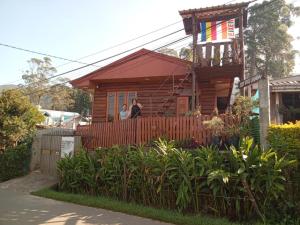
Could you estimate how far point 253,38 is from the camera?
39.6 meters

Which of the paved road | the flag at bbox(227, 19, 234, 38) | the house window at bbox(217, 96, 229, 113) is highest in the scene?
the flag at bbox(227, 19, 234, 38)

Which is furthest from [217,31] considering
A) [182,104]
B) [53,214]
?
[53,214]

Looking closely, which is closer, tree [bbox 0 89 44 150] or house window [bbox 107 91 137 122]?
tree [bbox 0 89 44 150]

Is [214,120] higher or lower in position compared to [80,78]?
lower

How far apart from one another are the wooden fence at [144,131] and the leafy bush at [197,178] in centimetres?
131

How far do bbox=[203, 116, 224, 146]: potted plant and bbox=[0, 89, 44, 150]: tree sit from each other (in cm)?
924

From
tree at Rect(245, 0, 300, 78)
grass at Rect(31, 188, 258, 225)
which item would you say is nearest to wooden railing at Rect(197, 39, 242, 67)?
grass at Rect(31, 188, 258, 225)

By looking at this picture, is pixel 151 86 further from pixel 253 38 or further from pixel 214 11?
pixel 253 38

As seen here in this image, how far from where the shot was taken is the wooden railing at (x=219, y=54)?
1273cm

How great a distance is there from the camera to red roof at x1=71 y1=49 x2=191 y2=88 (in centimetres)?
1448

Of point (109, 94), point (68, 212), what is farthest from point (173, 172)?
point (109, 94)

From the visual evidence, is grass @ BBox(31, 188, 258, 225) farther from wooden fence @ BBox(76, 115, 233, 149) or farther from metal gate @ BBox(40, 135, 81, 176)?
wooden fence @ BBox(76, 115, 233, 149)

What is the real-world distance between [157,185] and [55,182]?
16.9 ft

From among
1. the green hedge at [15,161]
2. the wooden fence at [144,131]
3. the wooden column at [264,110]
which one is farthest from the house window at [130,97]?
the wooden column at [264,110]
